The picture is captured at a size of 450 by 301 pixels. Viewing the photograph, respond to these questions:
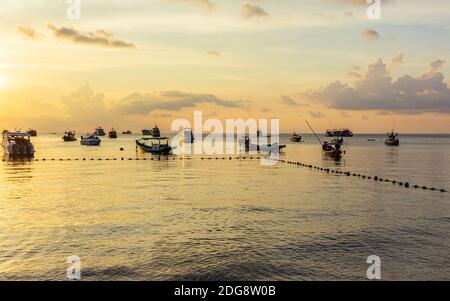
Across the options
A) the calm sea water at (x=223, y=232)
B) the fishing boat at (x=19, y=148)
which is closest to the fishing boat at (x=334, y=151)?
the calm sea water at (x=223, y=232)

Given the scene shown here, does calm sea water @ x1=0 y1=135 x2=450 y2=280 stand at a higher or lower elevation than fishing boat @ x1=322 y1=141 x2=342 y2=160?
lower

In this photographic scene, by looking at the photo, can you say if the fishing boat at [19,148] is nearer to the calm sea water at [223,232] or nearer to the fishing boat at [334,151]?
the calm sea water at [223,232]

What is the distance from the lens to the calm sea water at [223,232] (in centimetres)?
2388

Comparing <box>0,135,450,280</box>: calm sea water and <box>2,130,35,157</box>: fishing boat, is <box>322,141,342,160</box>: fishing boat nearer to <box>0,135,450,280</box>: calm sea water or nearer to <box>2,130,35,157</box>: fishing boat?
<box>0,135,450,280</box>: calm sea water

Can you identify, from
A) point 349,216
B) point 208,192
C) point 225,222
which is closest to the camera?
point 225,222

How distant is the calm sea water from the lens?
78.3 ft

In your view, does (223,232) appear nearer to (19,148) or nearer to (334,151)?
(334,151)

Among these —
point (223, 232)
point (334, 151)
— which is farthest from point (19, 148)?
point (223, 232)

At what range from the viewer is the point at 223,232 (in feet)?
107

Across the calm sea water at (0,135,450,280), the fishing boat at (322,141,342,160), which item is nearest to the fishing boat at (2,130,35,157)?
the calm sea water at (0,135,450,280)

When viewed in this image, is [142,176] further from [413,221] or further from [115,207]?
[413,221]
